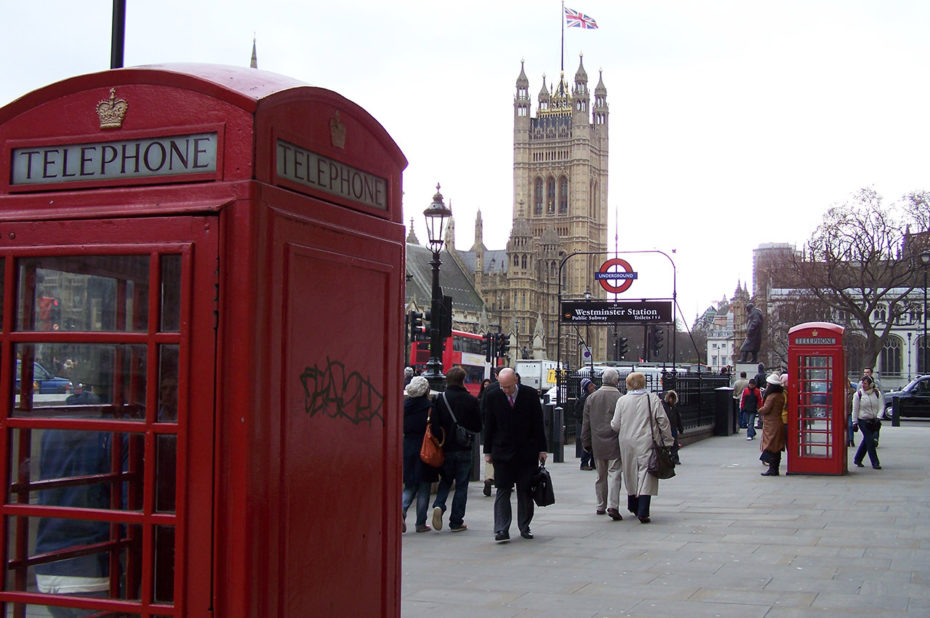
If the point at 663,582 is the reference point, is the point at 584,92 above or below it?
above

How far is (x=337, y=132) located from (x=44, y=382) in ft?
4.26

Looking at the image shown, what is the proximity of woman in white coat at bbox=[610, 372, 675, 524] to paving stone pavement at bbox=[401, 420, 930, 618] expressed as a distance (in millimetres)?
332

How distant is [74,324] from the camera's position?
3.29 metres

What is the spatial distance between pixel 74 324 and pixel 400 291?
4.28 feet

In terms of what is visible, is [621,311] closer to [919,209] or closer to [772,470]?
[772,470]

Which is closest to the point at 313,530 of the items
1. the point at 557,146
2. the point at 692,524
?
the point at 692,524

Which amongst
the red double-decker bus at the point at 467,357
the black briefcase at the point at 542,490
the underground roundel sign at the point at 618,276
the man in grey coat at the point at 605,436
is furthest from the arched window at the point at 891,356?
the black briefcase at the point at 542,490

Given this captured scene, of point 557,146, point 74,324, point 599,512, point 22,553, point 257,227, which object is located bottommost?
point 599,512

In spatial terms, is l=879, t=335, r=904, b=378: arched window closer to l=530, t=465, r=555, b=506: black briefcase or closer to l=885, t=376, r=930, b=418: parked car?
l=885, t=376, r=930, b=418: parked car

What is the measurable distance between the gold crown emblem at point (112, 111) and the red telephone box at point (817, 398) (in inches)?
544

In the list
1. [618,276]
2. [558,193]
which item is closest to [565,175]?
[558,193]

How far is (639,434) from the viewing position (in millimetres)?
11000

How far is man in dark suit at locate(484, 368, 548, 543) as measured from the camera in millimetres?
9852

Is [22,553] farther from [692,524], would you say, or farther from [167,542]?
[692,524]
